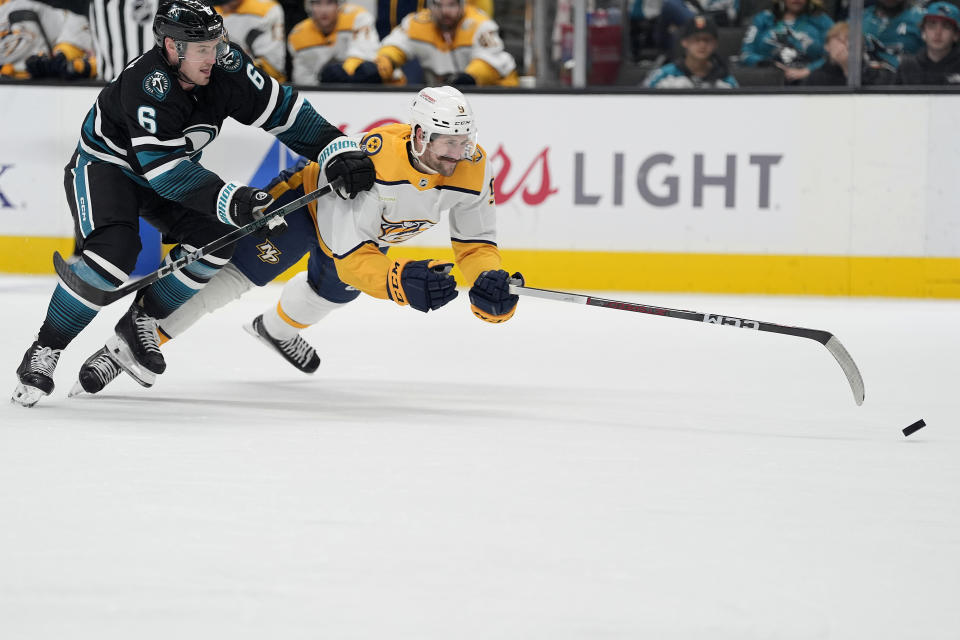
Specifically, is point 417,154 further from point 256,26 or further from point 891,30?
point 891,30

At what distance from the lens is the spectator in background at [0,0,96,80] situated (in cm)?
613

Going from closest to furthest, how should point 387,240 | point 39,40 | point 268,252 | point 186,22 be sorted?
point 186,22
point 387,240
point 268,252
point 39,40

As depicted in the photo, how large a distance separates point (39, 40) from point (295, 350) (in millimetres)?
3399

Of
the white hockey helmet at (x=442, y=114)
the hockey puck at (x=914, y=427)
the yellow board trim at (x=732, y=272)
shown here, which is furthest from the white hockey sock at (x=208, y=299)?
the yellow board trim at (x=732, y=272)

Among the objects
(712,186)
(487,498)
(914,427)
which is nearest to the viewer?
(487,498)

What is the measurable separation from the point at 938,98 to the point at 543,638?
465 cm

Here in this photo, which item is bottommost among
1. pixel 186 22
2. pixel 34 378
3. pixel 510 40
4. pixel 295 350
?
pixel 295 350

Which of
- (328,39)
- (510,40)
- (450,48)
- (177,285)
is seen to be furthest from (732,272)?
(177,285)

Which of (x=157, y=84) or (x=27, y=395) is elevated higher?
(x=157, y=84)

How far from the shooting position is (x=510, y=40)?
595 centimetres

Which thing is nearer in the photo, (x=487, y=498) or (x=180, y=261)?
(x=487, y=498)

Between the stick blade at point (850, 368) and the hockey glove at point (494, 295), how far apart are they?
0.85m

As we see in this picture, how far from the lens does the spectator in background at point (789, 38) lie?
5660 mm

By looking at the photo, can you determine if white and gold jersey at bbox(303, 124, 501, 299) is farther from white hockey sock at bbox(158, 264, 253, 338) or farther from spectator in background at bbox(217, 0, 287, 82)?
spectator in background at bbox(217, 0, 287, 82)
